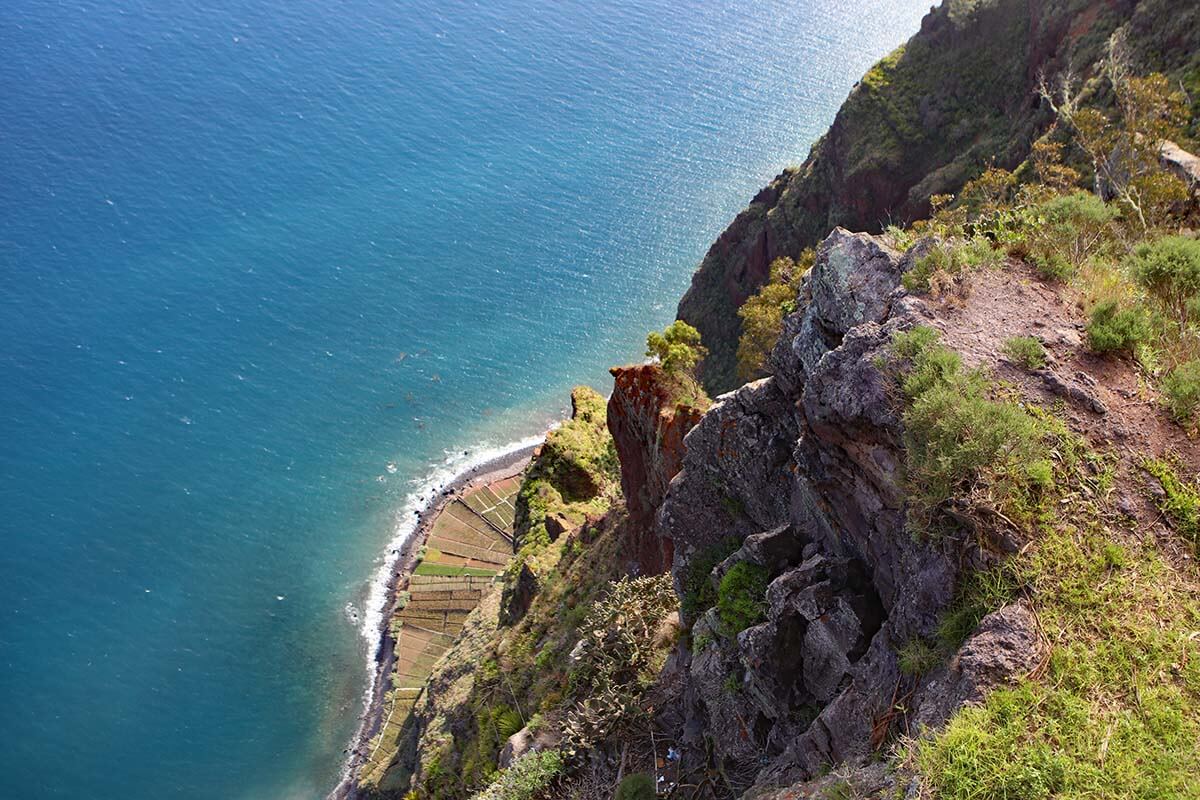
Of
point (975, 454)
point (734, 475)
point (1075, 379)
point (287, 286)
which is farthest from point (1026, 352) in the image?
point (287, 286)

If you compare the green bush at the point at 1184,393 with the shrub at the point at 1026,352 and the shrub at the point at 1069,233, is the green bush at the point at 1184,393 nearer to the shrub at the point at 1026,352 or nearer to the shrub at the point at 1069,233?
the shrub at the point at 1026,352

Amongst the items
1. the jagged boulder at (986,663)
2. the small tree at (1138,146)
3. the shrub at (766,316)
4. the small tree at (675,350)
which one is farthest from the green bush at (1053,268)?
the shrub at (766,316)

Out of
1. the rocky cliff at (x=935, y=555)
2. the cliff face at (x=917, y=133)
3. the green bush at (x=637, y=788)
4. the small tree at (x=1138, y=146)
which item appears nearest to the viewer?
the rocky cliff at (x=935, y=555)

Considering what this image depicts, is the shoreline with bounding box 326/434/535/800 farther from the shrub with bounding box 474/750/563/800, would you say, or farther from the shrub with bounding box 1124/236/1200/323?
the shrub with bounding box 1124/236/1200/323

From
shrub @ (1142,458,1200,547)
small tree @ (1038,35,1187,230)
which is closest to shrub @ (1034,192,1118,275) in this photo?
shrub @ (1142,458,1200,547)

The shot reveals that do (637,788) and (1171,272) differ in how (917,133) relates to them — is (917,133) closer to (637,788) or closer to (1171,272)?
(1171,272)

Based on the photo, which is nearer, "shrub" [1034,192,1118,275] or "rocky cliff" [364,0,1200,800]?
"rocky cliff" [364,0,1200,800]
